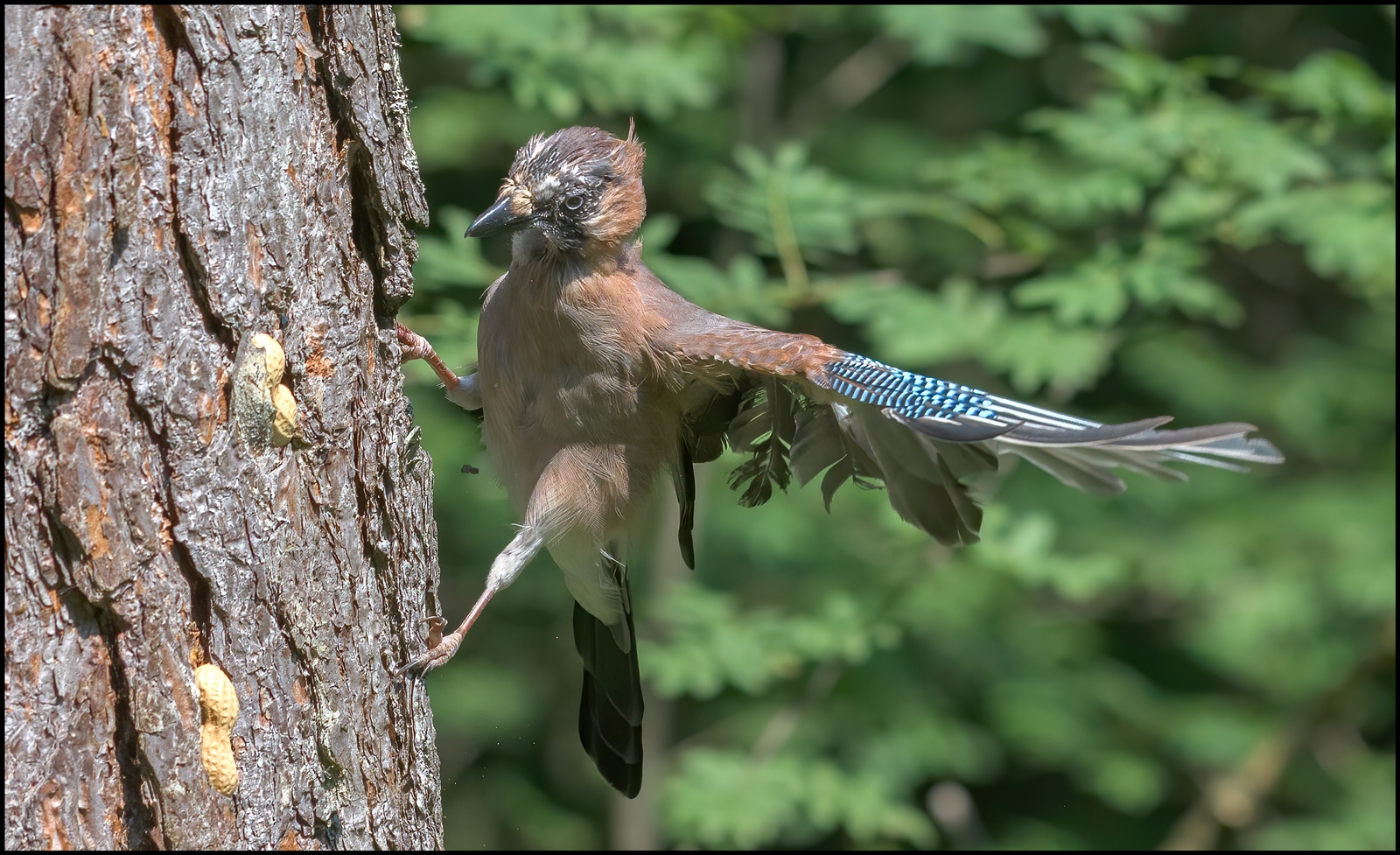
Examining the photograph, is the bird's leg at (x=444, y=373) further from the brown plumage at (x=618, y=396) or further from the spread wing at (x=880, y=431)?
the spread wing at (x=880, y=431)

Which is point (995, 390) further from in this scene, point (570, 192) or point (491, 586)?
point (491, 586)

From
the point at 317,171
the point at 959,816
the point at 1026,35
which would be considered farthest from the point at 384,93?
the point at 959,816

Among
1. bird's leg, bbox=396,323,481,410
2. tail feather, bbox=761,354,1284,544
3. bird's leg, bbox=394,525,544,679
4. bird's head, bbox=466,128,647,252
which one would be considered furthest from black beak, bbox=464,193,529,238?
tail feather, bbox=761,354,1284,544

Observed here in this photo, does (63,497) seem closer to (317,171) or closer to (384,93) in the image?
(317,171)

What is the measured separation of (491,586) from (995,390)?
359 cm

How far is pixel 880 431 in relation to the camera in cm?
294

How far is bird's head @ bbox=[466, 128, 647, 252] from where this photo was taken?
3.37 m

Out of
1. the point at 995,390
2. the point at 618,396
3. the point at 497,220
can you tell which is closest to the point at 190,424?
the point at 497,220

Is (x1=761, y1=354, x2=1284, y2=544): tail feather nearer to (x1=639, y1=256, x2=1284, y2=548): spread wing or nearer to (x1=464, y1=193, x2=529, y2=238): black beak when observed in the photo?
(x1=639, y1=256, x2=1284, y2=548): spread wing

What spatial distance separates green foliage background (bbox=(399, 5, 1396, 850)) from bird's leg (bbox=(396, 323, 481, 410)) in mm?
97

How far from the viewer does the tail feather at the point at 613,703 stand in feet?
12.6

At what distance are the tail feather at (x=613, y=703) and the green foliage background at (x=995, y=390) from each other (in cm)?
24

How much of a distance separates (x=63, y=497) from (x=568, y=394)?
1.61 metres

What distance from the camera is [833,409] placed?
3.08 m
